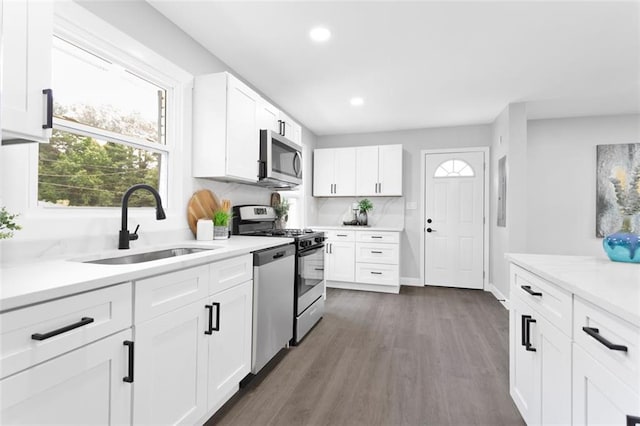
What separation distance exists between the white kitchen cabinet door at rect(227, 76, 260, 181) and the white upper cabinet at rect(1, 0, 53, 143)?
126 centimetres

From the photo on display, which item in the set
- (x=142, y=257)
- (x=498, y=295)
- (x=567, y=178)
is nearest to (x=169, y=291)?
(x=142, y=257)

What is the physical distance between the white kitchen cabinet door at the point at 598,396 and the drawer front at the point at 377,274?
332 cm

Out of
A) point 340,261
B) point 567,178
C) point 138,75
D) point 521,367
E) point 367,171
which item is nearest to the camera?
point 521,367

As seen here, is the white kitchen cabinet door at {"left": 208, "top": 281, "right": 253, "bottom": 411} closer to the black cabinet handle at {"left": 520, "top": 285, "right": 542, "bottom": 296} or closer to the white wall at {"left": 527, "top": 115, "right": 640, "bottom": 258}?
the black cabinet handle at {"left": 520, "top": 285, "right": 542, "bottom": 296}

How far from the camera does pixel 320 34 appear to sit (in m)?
2.35

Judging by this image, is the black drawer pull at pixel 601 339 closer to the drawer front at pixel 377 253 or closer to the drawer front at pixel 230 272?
the drawer front at pixel 230 272

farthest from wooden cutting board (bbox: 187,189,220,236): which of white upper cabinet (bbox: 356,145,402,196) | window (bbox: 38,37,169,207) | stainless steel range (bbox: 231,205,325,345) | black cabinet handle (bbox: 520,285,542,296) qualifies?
white upper cabinet (bbox: 356,145,402,196)

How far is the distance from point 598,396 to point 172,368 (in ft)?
5.16

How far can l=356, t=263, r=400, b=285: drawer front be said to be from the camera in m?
4.41

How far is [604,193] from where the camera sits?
4.29 meters

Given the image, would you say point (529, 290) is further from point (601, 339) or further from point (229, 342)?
point (229, 342)

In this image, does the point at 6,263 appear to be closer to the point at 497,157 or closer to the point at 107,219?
the point at 107,219

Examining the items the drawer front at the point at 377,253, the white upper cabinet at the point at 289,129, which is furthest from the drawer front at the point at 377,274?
the white upper cabinet at the point at 289,129

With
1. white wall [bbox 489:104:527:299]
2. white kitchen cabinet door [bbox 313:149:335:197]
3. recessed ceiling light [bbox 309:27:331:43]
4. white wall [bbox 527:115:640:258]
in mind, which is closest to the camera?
recessed ceiling light [bbox 309:27:331:43]
